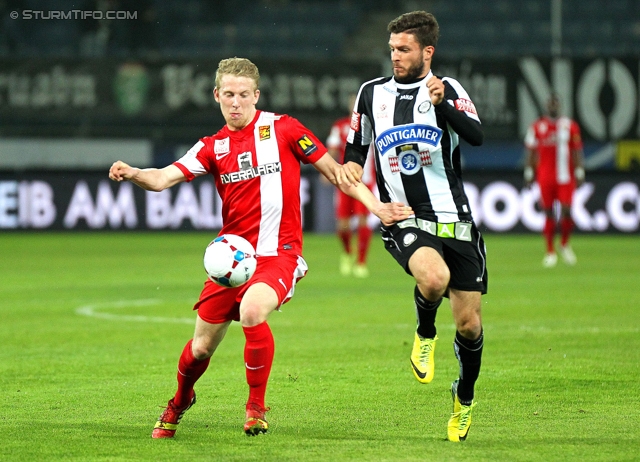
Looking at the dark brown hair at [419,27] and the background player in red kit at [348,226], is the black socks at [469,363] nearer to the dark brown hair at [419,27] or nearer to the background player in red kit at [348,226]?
the dark brown hair at [419,27]

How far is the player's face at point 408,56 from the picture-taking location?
587 cm

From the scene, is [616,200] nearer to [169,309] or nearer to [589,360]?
[169,309]

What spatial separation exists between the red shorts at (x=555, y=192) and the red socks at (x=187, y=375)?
40.9 feet

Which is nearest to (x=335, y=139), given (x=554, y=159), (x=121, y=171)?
(x=554, y=159)

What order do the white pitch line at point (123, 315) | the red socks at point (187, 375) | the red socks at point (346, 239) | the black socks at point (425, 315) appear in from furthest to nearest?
the red socks at point (346, 239) < the white pitch line at point (123, 315) < the black socks at point (425, 315) < the red socks at point (187, 375)

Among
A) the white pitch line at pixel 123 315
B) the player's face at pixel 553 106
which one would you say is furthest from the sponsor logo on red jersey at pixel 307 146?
the player's face at pixel 553 106

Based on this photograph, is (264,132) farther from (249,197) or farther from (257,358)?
(257,358)

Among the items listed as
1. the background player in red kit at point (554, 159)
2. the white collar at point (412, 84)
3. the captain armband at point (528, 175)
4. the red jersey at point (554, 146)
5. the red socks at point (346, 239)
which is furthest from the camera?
the red jersey at point (554, 146)

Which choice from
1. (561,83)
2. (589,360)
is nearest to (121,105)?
(561,83)

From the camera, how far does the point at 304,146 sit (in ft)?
19.4

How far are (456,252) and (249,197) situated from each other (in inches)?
42.1

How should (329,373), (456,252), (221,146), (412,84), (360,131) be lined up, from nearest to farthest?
(456,252)
(221,146)
(412,84)
(360,131)
(329,373)

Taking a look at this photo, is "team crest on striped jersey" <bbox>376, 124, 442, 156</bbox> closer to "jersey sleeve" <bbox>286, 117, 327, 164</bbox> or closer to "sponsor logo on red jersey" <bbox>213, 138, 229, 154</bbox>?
"jersey sleeve" <bbox>286, 117, 327, 164</bbox>

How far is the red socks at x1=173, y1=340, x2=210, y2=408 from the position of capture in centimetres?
577
